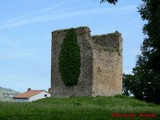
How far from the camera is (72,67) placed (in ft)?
153

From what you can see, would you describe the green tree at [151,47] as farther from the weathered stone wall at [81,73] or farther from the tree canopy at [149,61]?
the weathered stone wall at [81,73]

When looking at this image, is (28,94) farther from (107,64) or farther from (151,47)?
(151,47)

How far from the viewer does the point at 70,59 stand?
46.9 metres

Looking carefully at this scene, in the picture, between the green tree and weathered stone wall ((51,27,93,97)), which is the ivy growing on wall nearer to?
weathered stone wall ((51,27,93,97))

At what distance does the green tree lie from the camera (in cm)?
3369

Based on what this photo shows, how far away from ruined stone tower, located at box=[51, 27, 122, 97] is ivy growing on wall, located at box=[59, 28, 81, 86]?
1.45 feet

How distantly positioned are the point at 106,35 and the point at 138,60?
7.10 metres

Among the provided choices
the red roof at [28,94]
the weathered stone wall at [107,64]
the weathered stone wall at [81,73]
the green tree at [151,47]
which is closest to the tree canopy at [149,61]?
the green tree at [151,47]

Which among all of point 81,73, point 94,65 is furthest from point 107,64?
point 81,73

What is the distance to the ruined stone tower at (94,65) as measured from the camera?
4600 cm

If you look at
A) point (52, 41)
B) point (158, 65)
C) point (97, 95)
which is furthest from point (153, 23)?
point (52, 41)

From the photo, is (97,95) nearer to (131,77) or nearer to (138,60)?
(138,60)

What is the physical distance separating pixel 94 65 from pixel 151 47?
6.41 m

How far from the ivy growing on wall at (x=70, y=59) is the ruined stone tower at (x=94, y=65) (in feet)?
1.45
